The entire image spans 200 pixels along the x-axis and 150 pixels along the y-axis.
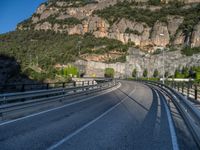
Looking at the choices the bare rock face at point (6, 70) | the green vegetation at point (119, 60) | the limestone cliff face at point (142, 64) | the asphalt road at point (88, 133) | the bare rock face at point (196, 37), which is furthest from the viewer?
the bare rock face at point (196, 37)

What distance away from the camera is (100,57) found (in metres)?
176

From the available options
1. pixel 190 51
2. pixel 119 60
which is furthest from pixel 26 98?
pixel 190 51

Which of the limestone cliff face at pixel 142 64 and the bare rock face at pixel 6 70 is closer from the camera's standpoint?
the bare rock face at pixel 6 70

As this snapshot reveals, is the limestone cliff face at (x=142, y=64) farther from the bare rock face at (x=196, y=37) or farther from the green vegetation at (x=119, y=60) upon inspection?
the bare rock face at (x=196, y=37)

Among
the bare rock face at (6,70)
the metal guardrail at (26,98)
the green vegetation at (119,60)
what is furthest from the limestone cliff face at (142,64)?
the metal guardrail at (26,98)

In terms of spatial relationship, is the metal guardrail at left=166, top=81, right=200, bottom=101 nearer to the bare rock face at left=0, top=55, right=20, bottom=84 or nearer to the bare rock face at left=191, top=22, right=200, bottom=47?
the bare rock face at left=0, top=55, right=20, bottom=84

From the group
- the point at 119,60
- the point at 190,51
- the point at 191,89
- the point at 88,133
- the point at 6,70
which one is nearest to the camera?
the point at 88,133

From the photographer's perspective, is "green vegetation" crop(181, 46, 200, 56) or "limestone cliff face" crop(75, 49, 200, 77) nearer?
"limestone cliff face" crop(75, 49, 200, 77)

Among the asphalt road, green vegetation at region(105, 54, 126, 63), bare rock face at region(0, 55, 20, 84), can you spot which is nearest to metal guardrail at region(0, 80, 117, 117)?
the asphalt road

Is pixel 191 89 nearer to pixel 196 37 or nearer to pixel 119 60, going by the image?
pixel 119 60

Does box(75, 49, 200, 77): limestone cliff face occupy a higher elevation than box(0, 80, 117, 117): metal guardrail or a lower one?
higher

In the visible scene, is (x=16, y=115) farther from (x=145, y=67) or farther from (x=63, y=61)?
(x=145, y=67)

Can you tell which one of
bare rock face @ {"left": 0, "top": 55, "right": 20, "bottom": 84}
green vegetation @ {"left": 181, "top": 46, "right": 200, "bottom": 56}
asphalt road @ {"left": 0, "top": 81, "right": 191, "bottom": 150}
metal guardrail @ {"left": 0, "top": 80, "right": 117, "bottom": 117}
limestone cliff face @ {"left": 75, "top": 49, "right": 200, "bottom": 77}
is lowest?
asphalt road @ {"left": 0, "top": 81, "right": 191, "bottom": 150}

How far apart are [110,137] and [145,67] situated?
15184 centimetres
